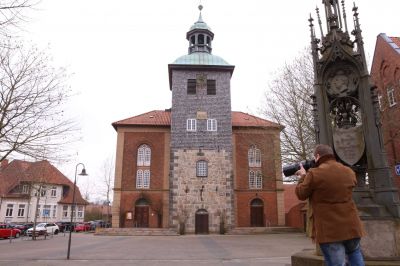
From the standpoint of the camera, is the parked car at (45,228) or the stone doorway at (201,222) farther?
the stone doorway at (201,222)

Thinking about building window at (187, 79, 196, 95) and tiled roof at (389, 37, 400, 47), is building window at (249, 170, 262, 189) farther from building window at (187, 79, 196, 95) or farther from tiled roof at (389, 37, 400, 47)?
tiled roof at (389, 37, 400, 47)

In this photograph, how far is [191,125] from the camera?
122 feet

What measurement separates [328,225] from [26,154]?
13.5 metres

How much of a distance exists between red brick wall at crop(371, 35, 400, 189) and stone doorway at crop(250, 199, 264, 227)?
52.9 ft

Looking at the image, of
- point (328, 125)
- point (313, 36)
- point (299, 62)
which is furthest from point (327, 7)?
point (299, 62)

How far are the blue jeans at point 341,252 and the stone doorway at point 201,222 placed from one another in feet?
104

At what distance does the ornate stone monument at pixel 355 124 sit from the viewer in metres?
5.95

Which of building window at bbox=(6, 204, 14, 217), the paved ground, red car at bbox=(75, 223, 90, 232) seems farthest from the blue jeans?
building window at bbox=(6, 204, 14, 217)

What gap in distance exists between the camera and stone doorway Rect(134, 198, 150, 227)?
117ft

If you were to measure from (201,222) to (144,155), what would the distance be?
9.93 meters

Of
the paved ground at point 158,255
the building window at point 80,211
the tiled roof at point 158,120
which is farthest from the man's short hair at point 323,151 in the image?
the building window at point 80,211

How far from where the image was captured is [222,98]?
38281mm

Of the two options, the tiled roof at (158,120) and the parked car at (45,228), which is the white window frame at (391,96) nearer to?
the tiled roof at (158,120)

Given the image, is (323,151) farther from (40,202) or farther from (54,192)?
(40,202)
